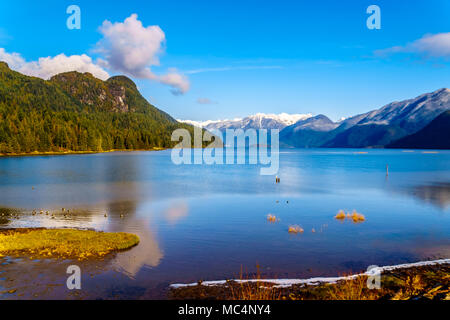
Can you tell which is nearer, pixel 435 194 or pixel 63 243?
pixel 63 243

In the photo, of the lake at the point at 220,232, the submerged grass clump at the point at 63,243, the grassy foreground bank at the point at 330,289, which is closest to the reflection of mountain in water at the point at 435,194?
the lake at the point at 220,232

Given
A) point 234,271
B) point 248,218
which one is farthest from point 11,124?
point 234,271

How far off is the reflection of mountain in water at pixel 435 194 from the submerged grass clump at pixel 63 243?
4733 centimetres

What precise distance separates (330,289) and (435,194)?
54833 millimetres

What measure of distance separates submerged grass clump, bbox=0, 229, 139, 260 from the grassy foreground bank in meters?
10.1

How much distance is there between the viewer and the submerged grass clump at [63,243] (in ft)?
80.3

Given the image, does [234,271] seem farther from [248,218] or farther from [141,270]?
[248,218]

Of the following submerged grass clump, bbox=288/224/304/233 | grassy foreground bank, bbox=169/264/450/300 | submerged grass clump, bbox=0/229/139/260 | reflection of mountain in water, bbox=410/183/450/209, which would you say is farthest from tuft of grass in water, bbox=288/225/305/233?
reflection of mountain in water, bbox=410/183/450/209

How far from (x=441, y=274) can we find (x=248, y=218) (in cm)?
2240

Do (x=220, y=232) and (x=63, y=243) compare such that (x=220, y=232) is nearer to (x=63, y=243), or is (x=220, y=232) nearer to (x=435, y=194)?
(x=63, y=243)

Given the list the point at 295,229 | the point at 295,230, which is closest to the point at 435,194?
the point at 295,229

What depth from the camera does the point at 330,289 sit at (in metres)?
17.8

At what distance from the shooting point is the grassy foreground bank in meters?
16.4

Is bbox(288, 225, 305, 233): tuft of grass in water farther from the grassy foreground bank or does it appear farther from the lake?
the grassy foreground bank
